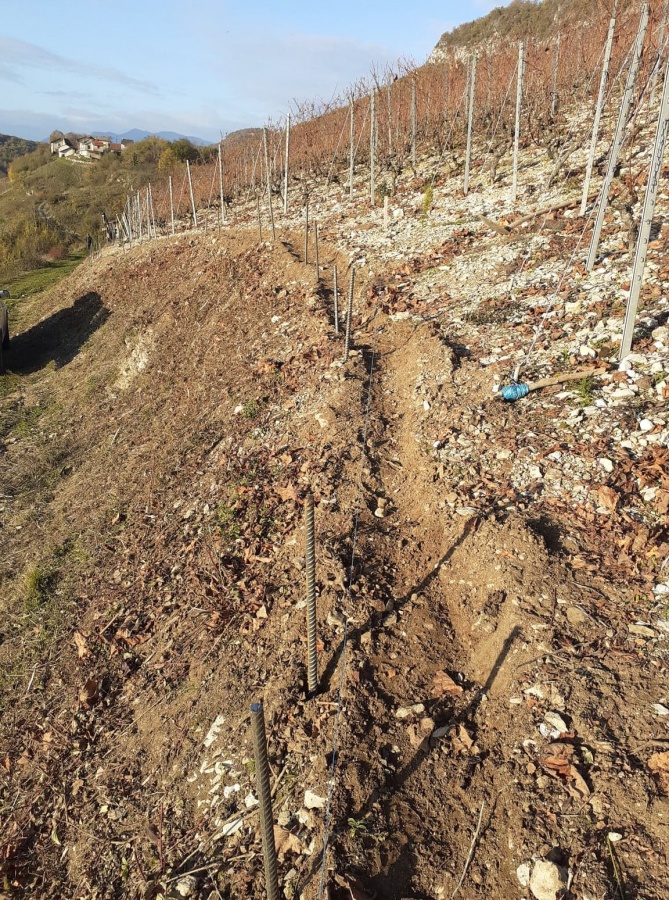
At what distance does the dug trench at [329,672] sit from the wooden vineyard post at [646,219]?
164 cm

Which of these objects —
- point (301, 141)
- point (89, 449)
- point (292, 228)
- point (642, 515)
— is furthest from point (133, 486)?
point (301, 141)

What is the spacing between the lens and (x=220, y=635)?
4.89 meters

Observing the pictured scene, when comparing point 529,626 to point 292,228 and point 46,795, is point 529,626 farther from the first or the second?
point 292,228

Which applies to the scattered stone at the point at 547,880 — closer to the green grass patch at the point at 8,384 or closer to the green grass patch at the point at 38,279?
the green grass patch at the point at 8,384

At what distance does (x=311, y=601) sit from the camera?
12.0ft

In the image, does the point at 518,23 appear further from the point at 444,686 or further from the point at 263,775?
the point at 263,775

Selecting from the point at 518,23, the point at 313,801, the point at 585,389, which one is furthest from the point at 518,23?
the point at 313,801

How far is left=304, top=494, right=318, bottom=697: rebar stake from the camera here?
3.57m

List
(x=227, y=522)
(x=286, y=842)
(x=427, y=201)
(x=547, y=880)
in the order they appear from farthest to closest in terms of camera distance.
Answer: (x=427, y=201) < (x=227, y=522) < (x=286, y=842) < (x=547, y=880)

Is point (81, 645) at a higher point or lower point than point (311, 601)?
lower

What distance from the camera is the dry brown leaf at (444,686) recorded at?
12.5 feet

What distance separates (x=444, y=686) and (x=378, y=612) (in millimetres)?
824

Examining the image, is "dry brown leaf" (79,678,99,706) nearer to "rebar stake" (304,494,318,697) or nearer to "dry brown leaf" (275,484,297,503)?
"rebar stake" (304,494,318,697)

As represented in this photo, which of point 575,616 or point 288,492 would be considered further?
point 288,492
